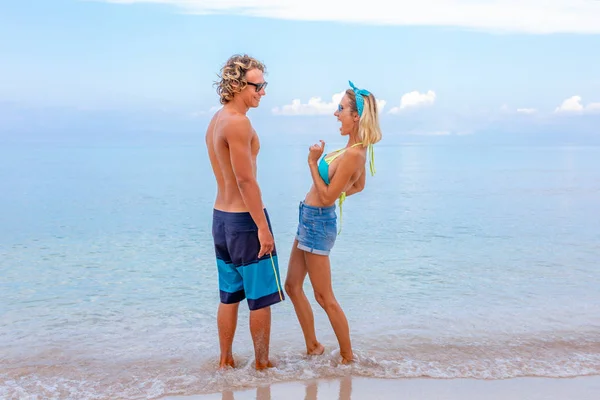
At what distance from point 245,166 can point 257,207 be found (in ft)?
1.00

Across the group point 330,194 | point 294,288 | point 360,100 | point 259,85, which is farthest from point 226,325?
point 360,100

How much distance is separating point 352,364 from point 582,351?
2231 mm

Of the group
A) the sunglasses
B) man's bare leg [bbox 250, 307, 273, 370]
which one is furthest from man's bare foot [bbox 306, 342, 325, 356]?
the sunglasses

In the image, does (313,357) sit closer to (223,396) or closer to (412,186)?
(223,396)

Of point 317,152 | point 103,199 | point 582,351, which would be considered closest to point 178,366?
point 317,152

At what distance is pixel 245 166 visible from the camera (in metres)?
4.43

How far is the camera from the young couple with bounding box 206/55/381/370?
4516mm

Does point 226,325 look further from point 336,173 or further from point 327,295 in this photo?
point 336,173

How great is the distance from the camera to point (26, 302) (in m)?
7.27

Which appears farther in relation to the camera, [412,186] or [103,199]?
[412,186]

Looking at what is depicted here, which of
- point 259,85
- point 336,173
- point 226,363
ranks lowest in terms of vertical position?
point 226,363

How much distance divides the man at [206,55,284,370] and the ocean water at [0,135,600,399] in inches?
27.3

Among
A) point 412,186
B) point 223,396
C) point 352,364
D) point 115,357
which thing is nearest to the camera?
point 223,396

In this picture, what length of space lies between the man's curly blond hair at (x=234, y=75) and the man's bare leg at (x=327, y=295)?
1387mm
